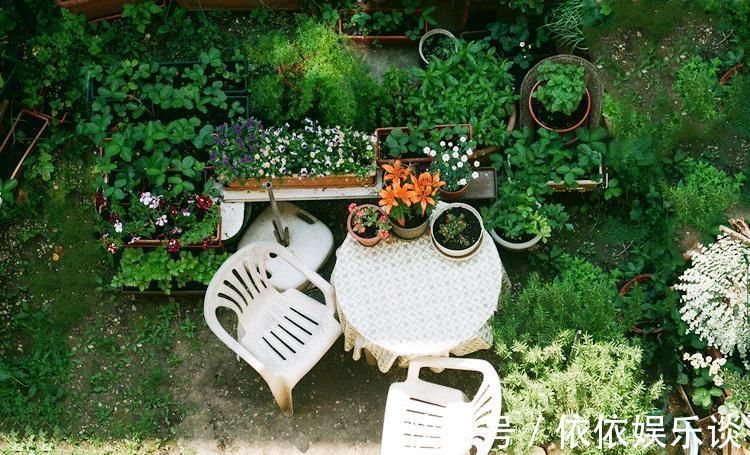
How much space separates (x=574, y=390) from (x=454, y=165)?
1.47 m

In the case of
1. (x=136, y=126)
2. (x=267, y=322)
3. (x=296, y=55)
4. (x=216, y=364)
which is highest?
(x=296, y=55)

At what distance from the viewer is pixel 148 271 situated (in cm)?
488

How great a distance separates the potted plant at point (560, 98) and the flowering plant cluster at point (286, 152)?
115 cm

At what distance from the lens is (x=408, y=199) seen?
13.4 feet

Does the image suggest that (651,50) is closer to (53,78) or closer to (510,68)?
(510,68)

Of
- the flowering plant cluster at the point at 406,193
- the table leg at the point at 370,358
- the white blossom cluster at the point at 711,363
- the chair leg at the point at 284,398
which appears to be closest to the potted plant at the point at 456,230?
the flowering plant cluster at the point at 406,193

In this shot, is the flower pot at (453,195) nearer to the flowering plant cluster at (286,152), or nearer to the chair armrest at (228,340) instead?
the flowering plant cluster at (286,152)

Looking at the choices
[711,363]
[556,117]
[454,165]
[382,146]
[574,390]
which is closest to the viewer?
[574,390]

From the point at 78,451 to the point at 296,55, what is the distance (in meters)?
2.87

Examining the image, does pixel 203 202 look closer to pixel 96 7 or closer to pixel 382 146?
pixel 382 146

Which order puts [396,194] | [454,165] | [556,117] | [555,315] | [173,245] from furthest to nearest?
[556,117], [173,245], [454,165], [555,315], [396,194]

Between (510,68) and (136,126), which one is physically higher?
(510,68)

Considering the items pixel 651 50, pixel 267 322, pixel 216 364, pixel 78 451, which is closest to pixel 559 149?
pixel 651 50

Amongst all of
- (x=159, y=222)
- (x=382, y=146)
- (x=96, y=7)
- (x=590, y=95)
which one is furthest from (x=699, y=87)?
(x=96, y=7)
